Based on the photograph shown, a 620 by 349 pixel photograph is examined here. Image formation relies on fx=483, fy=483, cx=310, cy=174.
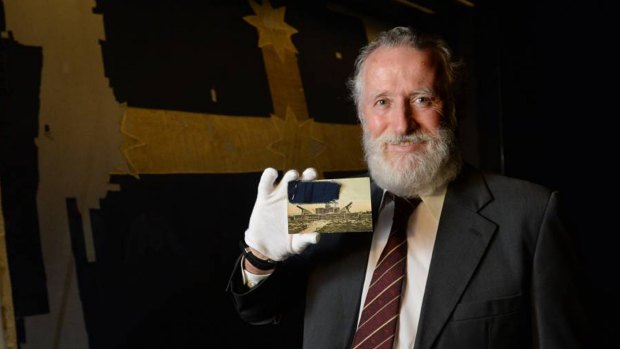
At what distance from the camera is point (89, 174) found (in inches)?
52.0

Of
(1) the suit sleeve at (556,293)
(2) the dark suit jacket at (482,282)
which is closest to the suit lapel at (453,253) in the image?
(2) the dark suit jacket at (482,282)

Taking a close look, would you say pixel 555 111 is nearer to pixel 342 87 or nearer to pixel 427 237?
pixel 342 87

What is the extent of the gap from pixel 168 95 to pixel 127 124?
177mm

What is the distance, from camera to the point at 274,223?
3.29 ft

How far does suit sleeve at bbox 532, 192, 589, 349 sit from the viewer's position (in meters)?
0.91

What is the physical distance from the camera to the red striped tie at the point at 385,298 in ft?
3.09

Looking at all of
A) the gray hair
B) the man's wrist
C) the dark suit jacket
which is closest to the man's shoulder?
the dark suit jacket

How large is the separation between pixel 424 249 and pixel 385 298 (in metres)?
0.14

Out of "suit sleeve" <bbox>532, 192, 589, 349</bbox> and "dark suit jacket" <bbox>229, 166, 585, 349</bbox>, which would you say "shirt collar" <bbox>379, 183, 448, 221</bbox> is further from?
"suit sleeve" <bbox>532, 192, 589, 349</bbox>

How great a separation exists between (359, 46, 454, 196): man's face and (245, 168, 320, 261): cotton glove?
192mm

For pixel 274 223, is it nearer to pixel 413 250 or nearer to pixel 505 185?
pixel 413 250

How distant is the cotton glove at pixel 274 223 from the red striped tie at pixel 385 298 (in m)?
0.17

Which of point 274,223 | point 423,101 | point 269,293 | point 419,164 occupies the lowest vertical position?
point 269,293

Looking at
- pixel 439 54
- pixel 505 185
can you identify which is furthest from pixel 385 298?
pixel 439 54
